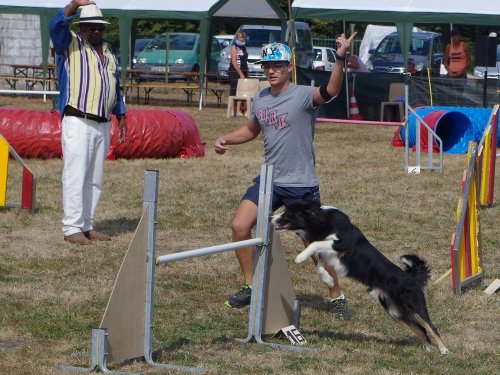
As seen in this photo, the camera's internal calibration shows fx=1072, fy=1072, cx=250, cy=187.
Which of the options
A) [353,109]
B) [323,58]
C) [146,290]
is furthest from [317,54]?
[146,290]

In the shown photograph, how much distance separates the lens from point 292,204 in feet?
19.6

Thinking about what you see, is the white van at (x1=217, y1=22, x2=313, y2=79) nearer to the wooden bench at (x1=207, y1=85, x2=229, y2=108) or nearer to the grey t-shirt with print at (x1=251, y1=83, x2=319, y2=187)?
the wooden bench at (x1=207, y1=85, x2=229, y2=108)

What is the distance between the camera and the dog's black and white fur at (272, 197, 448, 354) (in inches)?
223

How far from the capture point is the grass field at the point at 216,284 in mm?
5562

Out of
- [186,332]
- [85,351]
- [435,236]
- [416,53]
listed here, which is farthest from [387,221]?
[416,53]

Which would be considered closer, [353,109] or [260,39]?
[353,109]

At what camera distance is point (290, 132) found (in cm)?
621

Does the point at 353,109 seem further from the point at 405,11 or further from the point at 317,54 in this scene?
the point at 317,54

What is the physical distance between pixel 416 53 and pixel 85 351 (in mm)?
23344

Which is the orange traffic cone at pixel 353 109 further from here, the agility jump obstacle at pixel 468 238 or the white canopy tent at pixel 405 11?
the agility jump obstacle at pixel 468 238

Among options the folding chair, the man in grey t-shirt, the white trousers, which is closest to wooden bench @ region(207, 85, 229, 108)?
the folding chair

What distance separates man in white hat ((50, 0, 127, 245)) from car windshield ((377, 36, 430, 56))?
18969mm

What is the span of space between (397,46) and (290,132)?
2124cm

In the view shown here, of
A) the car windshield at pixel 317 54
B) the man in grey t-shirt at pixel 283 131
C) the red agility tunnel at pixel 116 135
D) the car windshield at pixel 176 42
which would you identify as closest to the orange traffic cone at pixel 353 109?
the red agility tunnel at pixel 116 135
